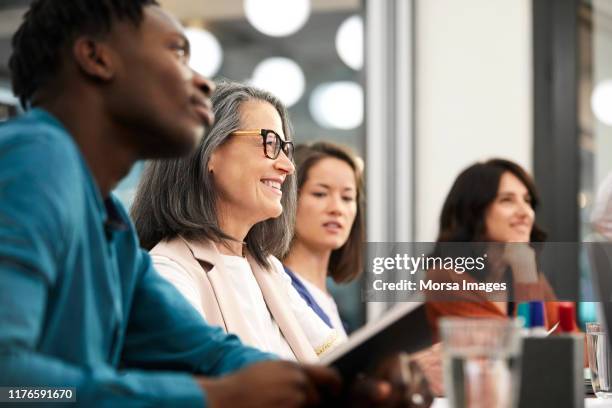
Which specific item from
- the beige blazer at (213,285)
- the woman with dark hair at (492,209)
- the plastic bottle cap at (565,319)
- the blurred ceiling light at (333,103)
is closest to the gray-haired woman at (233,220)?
the beige blazer at (213,285)

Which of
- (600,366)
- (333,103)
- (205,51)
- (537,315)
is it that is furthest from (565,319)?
(333,103)

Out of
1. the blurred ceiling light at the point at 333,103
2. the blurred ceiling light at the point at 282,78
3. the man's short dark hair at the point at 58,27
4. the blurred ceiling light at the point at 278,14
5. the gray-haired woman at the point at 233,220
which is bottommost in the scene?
the gray-haired woman at the point at 233,220

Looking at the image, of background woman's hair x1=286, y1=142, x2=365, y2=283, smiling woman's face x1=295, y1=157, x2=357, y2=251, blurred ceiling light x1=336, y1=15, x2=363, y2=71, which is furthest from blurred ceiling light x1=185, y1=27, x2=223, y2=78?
smiling woman's face x1=295, y1=157, x2=357, y2=251

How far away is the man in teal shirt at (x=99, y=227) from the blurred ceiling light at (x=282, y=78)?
5.56 m

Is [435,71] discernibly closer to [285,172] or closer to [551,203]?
[551,203]

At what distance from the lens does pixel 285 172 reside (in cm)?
241

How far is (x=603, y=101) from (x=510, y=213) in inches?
65.3

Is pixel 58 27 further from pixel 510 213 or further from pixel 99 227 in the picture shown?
pixel 510 213

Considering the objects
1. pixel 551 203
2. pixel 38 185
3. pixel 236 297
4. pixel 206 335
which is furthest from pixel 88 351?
pixel 551 203

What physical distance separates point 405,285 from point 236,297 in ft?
1.49

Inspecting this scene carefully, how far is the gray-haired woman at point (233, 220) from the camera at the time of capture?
2.06 m

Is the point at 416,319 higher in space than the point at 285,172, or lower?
lower

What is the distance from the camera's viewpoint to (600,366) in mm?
2006

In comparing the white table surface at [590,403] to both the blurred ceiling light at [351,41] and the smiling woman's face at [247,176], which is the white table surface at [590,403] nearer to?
the smiling woman's face at [247,176]
